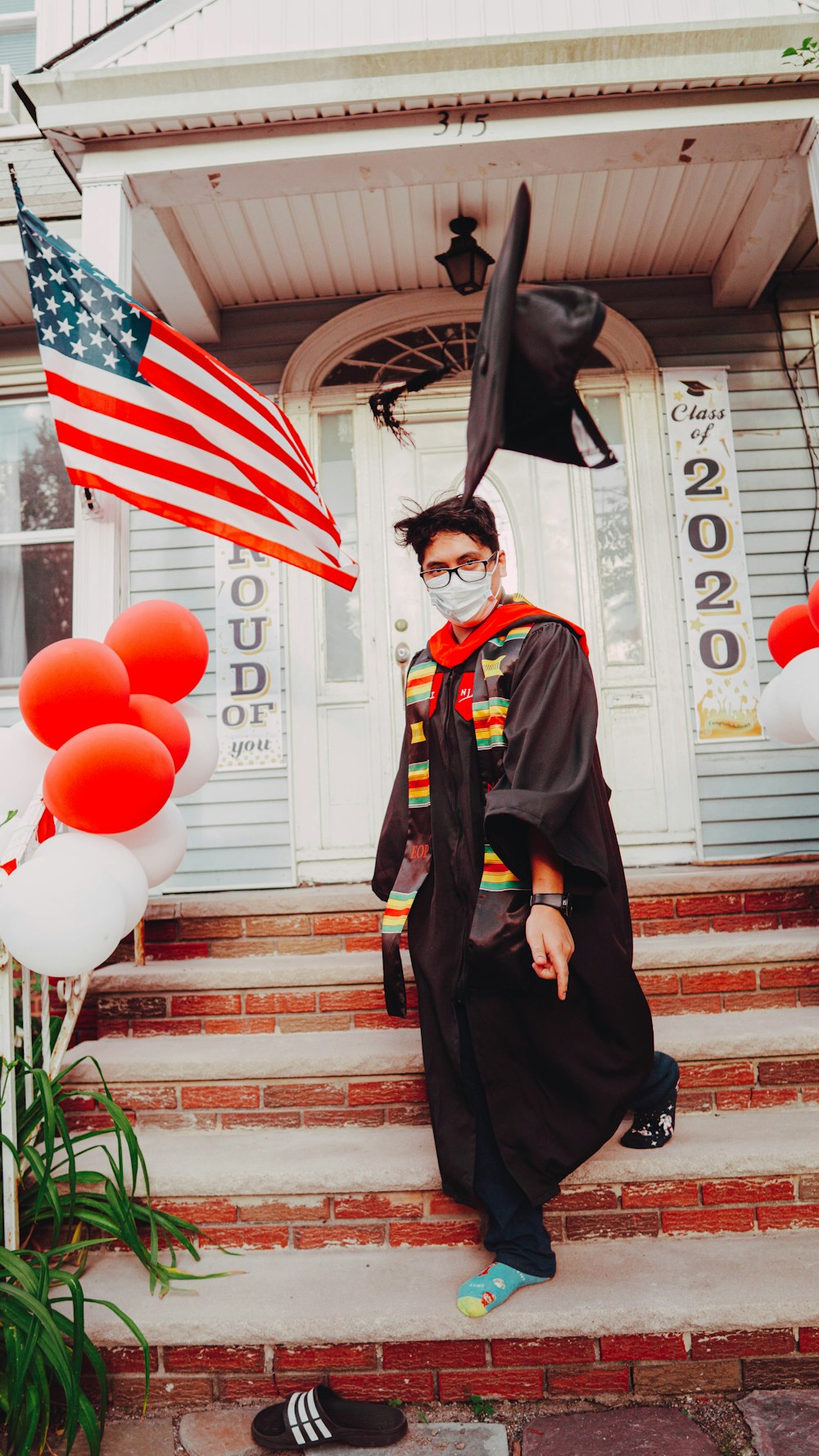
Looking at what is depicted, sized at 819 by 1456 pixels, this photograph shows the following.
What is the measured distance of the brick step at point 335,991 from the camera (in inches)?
117

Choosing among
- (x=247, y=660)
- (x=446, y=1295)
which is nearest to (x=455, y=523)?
(x=446, y=1295)

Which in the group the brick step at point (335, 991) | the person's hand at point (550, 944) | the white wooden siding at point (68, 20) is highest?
the white wooden siding at point (68, 20)

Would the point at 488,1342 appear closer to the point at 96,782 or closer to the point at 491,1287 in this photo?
the point at 491,1287

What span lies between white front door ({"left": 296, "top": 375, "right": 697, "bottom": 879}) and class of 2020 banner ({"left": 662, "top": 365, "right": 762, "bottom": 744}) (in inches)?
3.5

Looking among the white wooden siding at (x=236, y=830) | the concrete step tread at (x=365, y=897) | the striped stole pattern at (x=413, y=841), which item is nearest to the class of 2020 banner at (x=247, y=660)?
the white wooden siding at (x=236, y=830)

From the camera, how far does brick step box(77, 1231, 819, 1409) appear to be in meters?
1.96

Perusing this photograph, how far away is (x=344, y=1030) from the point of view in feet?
9.77

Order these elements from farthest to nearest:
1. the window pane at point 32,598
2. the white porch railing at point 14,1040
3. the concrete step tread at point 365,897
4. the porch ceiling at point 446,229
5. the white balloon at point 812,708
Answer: the window pane at point 32,598, the porch ceiling at point 446,229, the concrete step tread at point 365,897, the white balloon at point 812,708, the white porch railing at point 14,1040

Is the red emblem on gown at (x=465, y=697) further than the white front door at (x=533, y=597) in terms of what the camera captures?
No

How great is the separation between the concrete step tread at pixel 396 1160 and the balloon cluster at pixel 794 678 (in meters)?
1.12

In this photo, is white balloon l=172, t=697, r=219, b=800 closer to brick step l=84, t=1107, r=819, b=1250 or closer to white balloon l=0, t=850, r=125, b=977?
white balloon l=0, t=850, r=125, b=977

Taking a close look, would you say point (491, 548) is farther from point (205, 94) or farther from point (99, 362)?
point (205, 94)

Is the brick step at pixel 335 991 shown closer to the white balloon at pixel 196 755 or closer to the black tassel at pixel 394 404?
the white balloon at pixel 196 755

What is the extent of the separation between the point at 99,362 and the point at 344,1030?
230 centimetres
